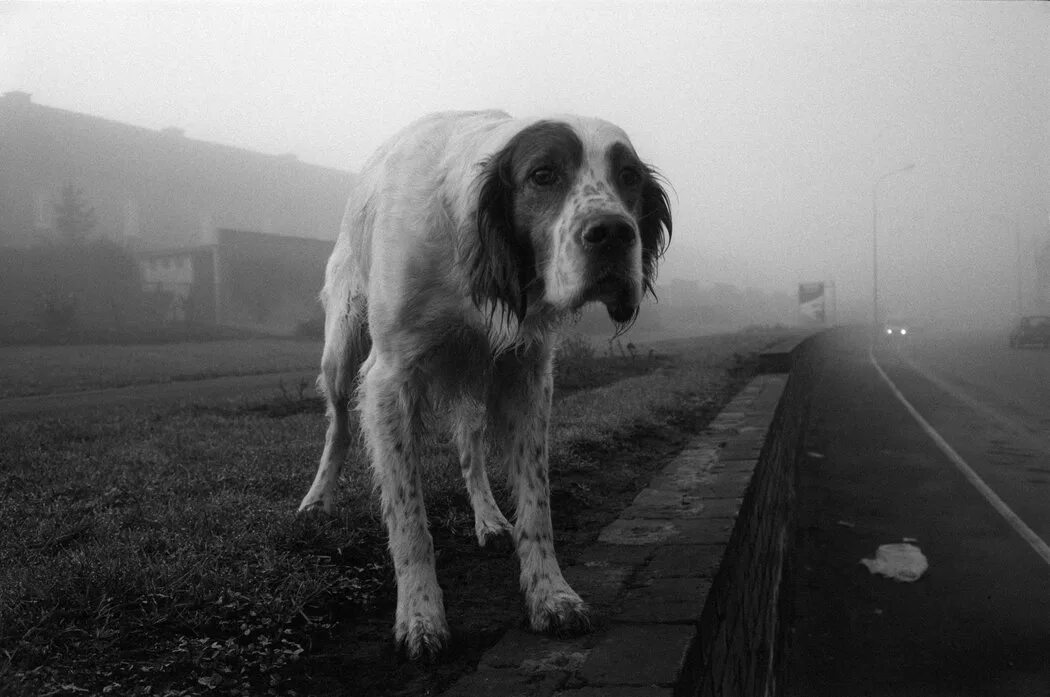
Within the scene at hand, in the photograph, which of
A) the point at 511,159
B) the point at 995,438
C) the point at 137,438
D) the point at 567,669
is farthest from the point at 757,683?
the point at 995,438

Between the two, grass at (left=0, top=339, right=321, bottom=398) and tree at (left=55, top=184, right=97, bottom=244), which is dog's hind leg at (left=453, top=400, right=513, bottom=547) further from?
tree at (left=55, top=184, right=97, bottom=244)

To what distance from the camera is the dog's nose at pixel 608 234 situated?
7.73ft

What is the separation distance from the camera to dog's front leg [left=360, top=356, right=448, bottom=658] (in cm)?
241

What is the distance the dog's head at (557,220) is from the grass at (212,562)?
1003mm

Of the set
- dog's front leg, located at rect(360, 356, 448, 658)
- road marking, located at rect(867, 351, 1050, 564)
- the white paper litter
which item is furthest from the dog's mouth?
road marking, located at rect(867, 351, 1050, 564)

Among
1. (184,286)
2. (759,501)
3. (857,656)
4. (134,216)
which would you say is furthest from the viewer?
(134,216)

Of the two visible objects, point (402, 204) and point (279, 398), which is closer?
point (402, 204)

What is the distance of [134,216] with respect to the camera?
3509cm

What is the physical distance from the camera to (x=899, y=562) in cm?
670

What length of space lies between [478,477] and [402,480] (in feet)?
2.81

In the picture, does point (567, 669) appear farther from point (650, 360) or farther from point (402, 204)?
point (650, 360)

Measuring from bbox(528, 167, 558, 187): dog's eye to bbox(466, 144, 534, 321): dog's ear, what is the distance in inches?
3.6

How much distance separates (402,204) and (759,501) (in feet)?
8.73

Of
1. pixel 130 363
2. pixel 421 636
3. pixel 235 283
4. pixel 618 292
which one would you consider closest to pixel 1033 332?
pixel 235 283
